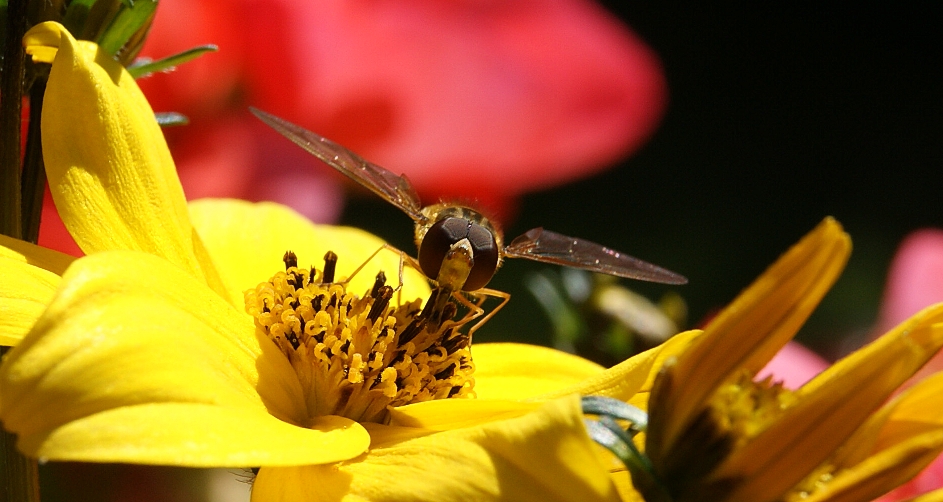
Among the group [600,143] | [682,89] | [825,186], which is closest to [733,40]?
[682,89]

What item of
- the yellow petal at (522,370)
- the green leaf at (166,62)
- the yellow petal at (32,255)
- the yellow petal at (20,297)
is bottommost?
the yellow petal at (522,370)

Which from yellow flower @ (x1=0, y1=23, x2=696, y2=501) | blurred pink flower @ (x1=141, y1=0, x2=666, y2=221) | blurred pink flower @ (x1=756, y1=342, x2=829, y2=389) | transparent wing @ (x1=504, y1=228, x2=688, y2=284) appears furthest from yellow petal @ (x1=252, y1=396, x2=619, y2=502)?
blurred pink flower @ (x1=141, y1=0, x2=666, y2=221)

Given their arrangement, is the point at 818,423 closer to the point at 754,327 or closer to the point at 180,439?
the point at 754,327

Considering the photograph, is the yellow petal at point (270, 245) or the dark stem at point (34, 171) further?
the yellow petal at point (270, 245)

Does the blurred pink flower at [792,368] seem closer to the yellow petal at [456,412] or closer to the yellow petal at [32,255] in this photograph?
the yellow petal at [456,412]

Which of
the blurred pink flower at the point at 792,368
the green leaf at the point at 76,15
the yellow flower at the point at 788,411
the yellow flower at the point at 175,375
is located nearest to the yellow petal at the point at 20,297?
the yellow flower at the point at 175,375

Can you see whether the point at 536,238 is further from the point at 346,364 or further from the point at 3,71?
the point at 3,71

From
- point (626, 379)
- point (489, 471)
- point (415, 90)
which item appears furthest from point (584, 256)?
→ point (415, 90)
